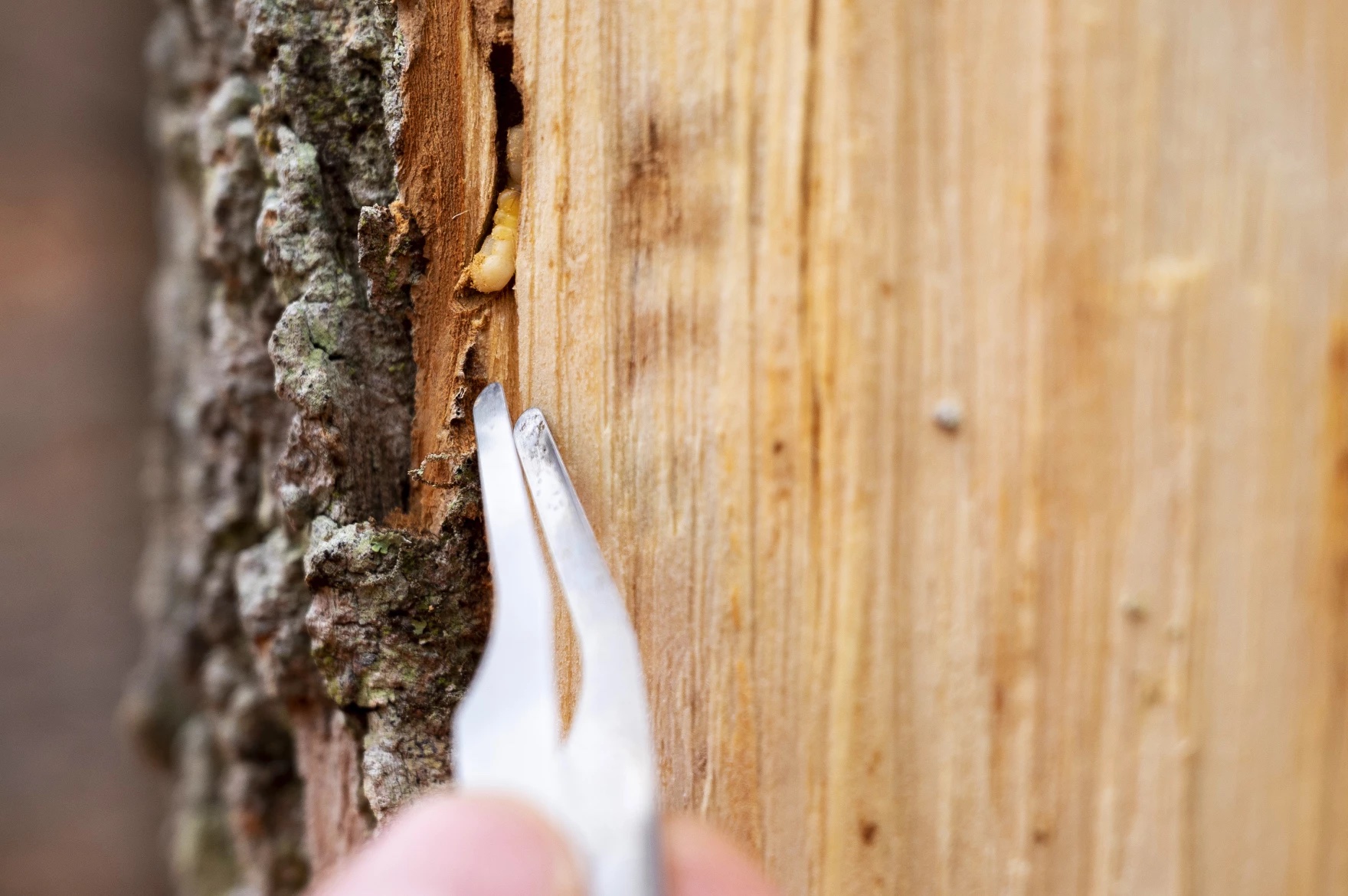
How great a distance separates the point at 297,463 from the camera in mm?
568

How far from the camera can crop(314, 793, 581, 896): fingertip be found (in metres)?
0.27

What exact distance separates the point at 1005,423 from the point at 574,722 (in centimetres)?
19

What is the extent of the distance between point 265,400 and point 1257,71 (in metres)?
0.60

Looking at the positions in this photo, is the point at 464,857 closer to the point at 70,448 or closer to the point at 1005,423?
the point at 1005,423

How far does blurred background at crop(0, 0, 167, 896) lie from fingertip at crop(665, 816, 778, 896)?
1409mm

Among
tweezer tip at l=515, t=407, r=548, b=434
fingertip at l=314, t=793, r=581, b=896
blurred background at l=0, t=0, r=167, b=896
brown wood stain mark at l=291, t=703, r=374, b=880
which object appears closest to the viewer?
fingertip at l=314, t=793, r=581, b=896

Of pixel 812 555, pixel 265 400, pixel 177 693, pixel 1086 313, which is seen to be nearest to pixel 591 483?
pixel 812 555

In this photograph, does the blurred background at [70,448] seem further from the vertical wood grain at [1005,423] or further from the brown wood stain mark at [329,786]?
the vertical wood grain at [1005,423]

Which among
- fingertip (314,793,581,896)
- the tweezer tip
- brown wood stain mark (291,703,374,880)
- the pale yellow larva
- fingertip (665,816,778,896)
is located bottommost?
brown wood stain mark (291,703,374,880)

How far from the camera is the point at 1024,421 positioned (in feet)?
1.22

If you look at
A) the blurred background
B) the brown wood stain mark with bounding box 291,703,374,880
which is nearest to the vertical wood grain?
the brown wood stain mark with bounding box 291,703,374,880

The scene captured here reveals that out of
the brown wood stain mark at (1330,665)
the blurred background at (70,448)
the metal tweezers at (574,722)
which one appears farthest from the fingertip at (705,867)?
the blurred background at (70,448)

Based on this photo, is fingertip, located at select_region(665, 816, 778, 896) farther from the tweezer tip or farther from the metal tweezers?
the tweezer tip

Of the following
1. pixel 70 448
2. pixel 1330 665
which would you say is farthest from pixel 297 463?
pixel 70 448
